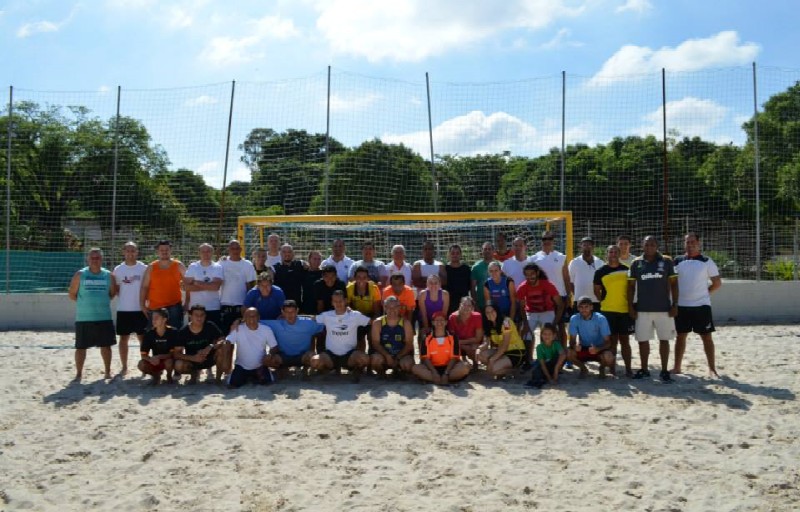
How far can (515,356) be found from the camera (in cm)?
692

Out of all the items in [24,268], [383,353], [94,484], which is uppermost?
[24,268]

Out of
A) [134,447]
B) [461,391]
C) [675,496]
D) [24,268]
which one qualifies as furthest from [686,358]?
[24,268]

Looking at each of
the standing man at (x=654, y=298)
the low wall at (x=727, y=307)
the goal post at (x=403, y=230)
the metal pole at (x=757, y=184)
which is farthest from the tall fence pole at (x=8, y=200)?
the metal pole at (x=757, y=184)

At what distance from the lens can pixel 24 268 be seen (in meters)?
12.4

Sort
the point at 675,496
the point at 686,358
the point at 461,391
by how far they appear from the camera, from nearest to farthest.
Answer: the point at 675,496
the point at 461,391
the point at 686,358

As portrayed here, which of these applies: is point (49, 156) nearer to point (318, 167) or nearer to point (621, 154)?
point (318, 167)

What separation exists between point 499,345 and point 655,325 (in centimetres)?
160

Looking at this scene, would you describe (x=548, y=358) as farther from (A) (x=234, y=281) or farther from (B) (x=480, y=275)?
(A) (x=234, y=281)

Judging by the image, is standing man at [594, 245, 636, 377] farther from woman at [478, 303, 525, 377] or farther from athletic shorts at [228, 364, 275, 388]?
athletic shorts at [228, 364, 275, 388]

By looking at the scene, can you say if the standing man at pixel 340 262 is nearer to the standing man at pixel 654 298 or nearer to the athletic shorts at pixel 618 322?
the athletic shorts at pixel 618 322

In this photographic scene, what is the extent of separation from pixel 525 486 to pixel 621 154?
36.4 feet

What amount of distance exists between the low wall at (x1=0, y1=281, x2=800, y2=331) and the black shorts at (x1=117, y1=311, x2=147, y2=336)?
5.26 meters

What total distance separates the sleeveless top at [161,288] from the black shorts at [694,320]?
17.2ft

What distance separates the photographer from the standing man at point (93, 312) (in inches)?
279
